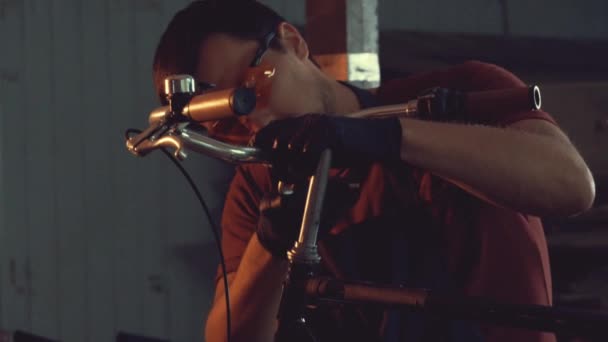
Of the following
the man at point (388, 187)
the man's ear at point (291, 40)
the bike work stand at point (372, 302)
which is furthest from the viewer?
the man's ear at point (291, 40)

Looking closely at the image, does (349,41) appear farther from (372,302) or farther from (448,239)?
(372,302)

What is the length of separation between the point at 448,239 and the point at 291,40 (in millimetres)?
649

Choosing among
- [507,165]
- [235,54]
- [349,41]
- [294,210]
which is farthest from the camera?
[349,41]

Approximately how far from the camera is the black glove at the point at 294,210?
113 centimetres

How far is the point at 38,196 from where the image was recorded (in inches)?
161

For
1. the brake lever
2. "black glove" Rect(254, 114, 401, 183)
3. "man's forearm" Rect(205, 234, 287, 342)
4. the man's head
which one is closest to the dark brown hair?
the man's head

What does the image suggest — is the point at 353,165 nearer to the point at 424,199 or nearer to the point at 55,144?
the point at 424,199

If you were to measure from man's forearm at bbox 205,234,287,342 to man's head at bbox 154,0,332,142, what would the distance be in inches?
13.5

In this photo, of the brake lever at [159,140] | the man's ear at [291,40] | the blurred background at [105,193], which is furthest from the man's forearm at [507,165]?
the blurred background at [105,193]

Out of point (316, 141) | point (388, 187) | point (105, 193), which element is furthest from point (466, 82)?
point (105, 193)

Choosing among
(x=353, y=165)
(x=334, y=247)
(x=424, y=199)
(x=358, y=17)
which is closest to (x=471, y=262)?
(x=424, y=199)

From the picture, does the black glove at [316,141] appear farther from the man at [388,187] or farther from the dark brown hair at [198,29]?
the dark brown hair at [198,29]

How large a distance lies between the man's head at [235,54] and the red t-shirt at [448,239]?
25 cm

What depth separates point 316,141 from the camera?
103cm
